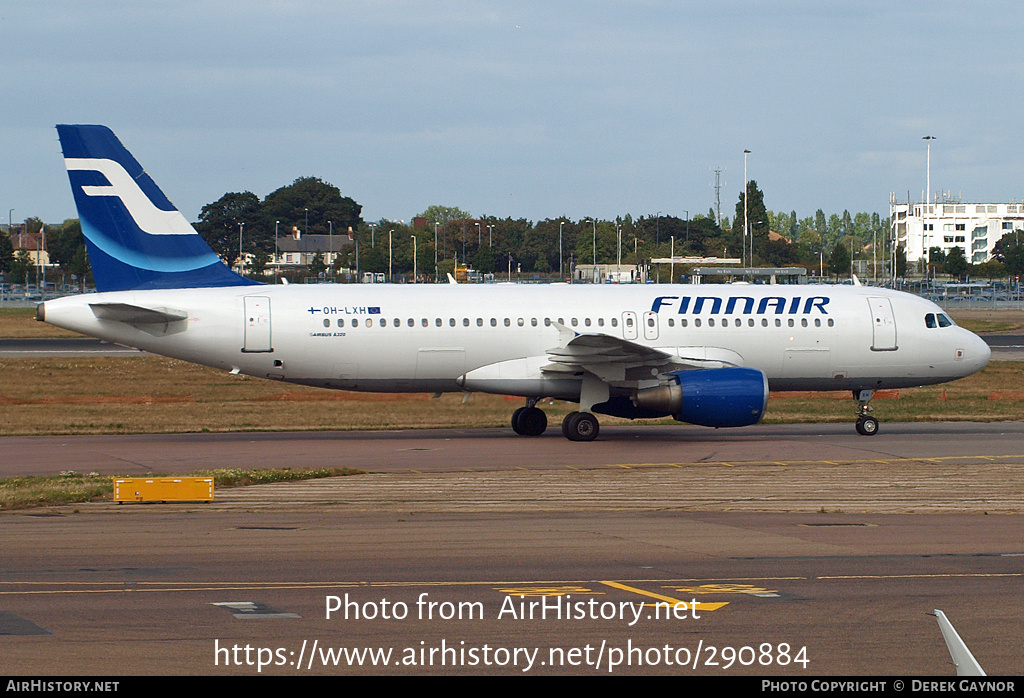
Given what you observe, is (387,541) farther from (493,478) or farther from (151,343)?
(151,343)

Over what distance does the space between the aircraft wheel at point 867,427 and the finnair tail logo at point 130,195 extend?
17221 mm

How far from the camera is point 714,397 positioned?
26.4m

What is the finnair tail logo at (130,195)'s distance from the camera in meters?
27.5

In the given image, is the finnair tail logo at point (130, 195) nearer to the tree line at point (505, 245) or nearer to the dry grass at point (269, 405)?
the dry grass at point (269, 405)

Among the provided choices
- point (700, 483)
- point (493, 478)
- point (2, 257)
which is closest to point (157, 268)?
point (493, 478)

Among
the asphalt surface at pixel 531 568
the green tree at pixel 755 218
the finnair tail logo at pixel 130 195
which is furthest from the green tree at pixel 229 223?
the asphalt surface at pixel 531 568

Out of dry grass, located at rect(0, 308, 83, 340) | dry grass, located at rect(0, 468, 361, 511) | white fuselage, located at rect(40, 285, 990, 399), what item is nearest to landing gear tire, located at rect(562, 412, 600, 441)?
white fuselage, located at rect(40, 285, 990, 399)

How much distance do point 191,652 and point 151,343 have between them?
18.6 m

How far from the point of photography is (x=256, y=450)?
26000 millimetres

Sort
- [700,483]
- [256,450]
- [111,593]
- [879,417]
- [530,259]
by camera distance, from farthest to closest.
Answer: [530,259] < [879,417] < [256,450] < [700,483] < [111,593]

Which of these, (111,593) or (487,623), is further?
(111,593)

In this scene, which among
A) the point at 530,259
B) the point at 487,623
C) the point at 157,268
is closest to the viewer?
the point at 487,623
